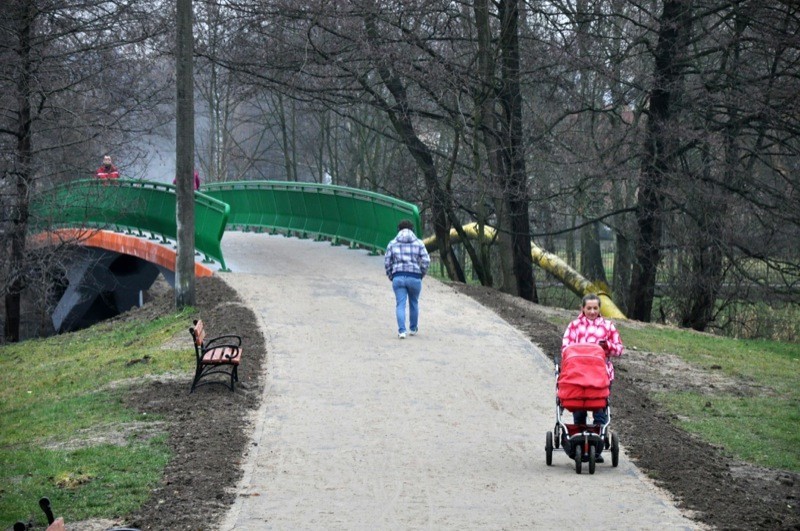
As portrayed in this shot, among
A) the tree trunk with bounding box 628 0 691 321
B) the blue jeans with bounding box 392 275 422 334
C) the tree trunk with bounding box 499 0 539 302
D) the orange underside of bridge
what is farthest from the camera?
the orange underside of bridge

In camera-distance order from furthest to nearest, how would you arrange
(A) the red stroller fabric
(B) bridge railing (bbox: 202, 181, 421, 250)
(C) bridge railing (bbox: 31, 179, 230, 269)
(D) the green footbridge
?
1. (C) bridge railing (bbox: 31, 179, 230, 269)
2. (B) bridge railing (bbox: 202, 181, 421, 250)
3. (D) the green footbridge
4. (A) the red stroller fabric

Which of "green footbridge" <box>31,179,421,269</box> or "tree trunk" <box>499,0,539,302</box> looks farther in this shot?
"tree trunk" <box>499,0,539,302</box>

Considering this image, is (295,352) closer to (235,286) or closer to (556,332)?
(556,332)

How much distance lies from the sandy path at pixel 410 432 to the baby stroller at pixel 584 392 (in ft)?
0.67

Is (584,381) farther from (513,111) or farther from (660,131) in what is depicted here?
(513,111)

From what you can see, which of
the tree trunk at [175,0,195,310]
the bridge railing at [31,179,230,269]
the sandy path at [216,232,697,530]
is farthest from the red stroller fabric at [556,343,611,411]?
the bridge railing at [31,179,230,269]

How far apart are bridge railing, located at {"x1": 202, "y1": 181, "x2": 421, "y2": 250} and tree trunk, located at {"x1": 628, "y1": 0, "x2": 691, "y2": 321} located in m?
4.73

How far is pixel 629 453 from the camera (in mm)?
10578

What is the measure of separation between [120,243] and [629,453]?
20.5m

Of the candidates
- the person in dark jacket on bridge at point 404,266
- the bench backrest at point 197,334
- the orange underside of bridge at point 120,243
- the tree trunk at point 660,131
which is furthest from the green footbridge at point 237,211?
the bench backrest at point 197,334

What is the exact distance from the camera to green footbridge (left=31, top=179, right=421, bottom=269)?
23.9m

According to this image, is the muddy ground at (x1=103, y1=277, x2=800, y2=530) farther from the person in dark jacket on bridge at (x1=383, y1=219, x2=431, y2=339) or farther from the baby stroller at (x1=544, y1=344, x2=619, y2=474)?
the person in dark jacket on bridge at (x1=383, y1=219, x2=431, y2=339)

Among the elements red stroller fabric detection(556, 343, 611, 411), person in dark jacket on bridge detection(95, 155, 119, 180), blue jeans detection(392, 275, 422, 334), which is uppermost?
person in dark jacket on bridge detection(95, 155, 119, 180)

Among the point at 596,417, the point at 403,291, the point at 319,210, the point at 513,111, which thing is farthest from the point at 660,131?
the point at 596,417
